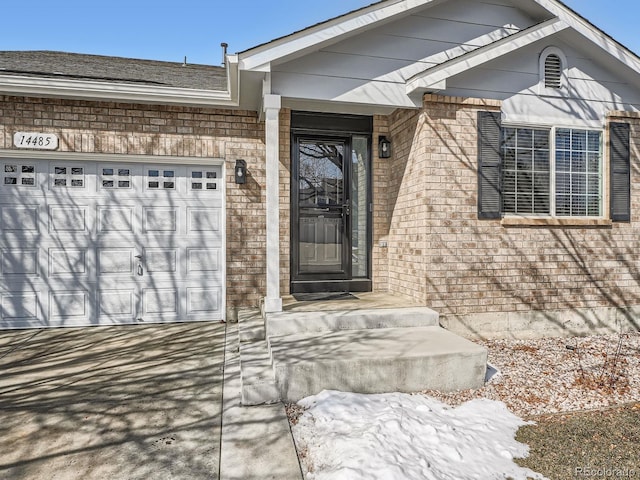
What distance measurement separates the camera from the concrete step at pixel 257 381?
10.3 feet

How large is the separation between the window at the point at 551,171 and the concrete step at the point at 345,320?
2022mm

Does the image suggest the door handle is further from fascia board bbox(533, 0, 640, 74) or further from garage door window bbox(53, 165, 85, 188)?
fascia board bbox(533, 0, 640, 74)

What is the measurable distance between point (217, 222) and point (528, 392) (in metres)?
4.42

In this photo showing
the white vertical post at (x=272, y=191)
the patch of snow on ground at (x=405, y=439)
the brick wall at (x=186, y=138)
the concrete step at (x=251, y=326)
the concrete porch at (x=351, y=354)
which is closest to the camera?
the patch of snow on ground at (x=405, y=439)

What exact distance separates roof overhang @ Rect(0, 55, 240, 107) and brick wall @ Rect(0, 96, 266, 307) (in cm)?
18

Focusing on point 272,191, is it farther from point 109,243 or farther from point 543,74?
point 543,74

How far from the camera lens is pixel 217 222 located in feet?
19.1

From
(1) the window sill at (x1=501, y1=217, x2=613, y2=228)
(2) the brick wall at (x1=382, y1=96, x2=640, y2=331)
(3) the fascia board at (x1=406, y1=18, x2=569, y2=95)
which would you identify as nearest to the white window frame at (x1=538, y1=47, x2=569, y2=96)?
(3) the fascia board at (x1=406, y1=18, x2=569, y2=95)

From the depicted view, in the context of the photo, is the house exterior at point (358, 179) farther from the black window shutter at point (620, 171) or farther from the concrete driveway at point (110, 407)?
the concrete driveway at point (110, 407)

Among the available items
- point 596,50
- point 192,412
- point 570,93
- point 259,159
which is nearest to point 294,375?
point 192,412

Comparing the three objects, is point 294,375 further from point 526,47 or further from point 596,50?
point 596,50

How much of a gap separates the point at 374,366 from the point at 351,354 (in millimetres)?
237

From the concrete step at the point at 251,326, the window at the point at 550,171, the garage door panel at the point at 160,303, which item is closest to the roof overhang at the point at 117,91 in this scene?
the garage door panel at the point at 160,303

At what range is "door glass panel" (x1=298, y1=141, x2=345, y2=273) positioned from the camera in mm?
5809
